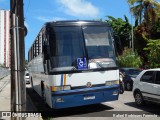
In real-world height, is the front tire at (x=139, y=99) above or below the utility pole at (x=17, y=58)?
below

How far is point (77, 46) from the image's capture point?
11.0m

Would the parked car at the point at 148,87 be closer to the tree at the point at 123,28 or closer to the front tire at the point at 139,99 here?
the front tire at the point at 139,99

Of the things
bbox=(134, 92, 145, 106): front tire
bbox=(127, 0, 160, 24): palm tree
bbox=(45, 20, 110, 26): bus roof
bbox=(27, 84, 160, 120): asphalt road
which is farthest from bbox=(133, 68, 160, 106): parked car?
bbox=(127, 0, 160, 24): palm tree

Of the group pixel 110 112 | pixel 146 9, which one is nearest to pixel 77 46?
pixel 110 112

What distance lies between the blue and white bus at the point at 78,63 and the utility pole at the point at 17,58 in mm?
2099

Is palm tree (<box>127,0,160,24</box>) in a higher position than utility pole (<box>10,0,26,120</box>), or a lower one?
higher

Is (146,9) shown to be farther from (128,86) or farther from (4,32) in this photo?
(4,32)

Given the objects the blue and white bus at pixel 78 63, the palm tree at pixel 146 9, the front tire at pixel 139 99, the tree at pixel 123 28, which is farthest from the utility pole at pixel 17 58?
the tree at pixel 123 28

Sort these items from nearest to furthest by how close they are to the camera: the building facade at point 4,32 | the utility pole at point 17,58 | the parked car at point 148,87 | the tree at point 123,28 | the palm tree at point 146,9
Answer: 1. the utility pole at point 17,58
2. the parked car at point 148,87
3. the palm tree at point 146,9
4. the tree at point 123,28
5. the building facade at point 4,32

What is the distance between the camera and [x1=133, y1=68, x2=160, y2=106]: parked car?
10.9 metres

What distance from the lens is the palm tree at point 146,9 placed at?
133ft

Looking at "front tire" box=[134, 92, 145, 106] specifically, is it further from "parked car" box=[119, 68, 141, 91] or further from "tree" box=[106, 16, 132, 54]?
"tree" box=[106, 16, 132, 54]

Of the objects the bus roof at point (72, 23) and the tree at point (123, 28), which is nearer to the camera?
the bus roof at point (72, 23)

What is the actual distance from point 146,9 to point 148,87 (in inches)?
1235
